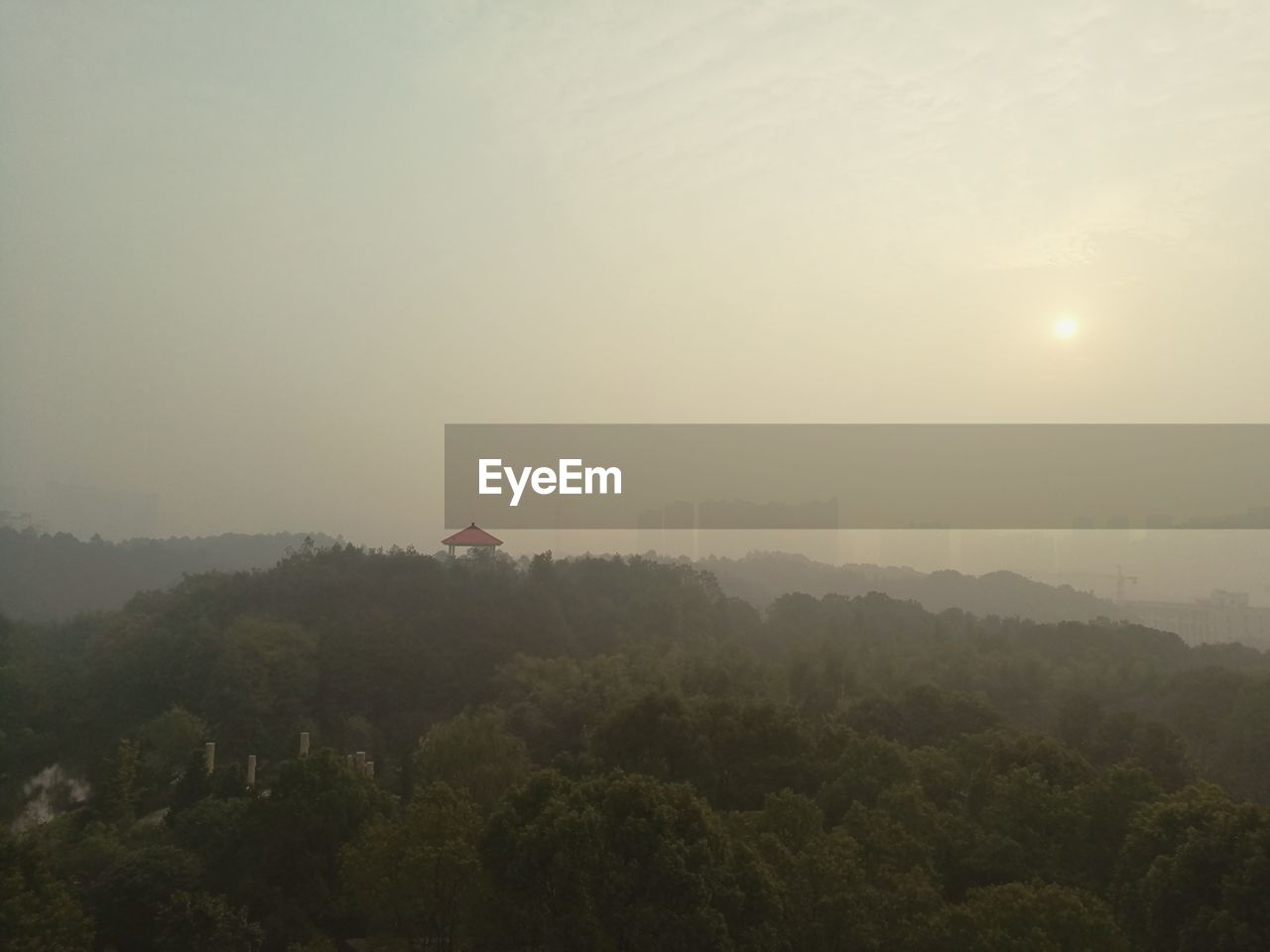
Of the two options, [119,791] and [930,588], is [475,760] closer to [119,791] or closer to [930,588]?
[119,791]

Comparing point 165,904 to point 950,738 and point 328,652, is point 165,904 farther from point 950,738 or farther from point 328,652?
point 328,652

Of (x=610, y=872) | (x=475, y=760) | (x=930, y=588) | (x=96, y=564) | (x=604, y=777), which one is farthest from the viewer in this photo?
(x=930, y=588)

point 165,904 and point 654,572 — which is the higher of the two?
point 654,572

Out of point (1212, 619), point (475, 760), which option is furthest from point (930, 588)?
point (475, 760)

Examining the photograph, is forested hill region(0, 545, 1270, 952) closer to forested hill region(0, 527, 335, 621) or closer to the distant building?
forested hill region(0, 527, 335, 621)

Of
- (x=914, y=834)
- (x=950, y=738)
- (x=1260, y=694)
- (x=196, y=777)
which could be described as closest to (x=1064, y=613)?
(x=1260, y=694)

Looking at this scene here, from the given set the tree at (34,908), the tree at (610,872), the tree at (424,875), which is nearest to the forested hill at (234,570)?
the tree at (34,908)
